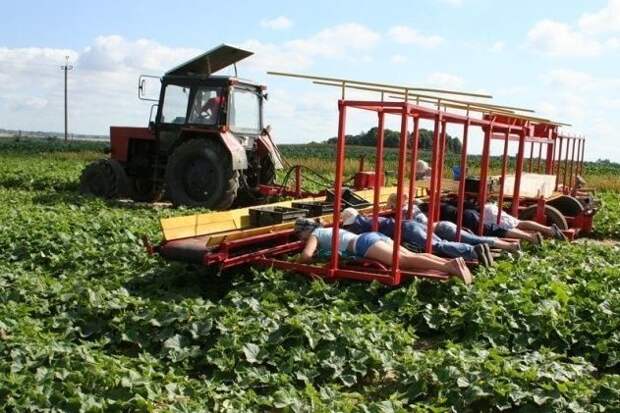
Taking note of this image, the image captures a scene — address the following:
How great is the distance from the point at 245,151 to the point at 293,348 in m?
8.61

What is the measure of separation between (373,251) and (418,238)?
33.3 inches

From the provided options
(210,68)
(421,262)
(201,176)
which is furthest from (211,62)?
(421,262)

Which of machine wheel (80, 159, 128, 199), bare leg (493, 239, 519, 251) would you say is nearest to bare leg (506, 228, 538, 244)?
bare leg (493, 239, 519, 251)

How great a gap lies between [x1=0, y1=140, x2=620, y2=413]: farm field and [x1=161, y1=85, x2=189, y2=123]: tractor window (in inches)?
221

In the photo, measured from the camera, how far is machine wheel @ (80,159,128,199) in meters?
14.2

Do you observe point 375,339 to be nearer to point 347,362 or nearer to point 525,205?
point 347,362

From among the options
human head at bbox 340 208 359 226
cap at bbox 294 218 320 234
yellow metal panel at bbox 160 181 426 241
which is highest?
human head at bbox 340 208 359 226

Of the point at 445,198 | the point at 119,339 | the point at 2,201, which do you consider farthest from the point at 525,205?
the point at 2,201

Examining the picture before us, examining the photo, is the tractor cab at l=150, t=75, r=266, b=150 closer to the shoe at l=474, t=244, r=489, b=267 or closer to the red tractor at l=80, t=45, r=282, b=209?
the red tractor at l=80, t=45, r=282, b=209

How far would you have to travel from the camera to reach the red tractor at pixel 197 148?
12.7 metres

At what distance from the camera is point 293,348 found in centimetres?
508

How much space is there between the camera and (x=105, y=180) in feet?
47.6

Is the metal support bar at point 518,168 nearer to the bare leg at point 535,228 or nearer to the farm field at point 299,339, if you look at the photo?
the bare leg at point 535,228

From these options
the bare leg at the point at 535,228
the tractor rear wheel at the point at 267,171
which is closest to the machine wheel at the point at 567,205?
the bare leg at the point at 535,228
